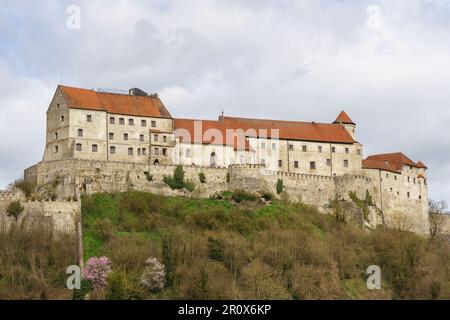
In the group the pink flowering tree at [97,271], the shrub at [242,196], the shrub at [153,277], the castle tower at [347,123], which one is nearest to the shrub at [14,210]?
the pink flowering tree at [97,271]

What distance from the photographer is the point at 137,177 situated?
3546 inches

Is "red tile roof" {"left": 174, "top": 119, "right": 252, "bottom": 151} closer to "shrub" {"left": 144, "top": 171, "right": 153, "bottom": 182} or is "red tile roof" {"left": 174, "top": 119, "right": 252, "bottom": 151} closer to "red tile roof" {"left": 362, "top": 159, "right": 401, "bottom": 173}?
"shrub" {"left": 144, "top": 171, "right": 153, "bottom": 182}

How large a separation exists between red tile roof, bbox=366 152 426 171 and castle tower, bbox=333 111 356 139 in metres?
3.55

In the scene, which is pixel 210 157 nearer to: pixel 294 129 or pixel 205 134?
pixel 205 134

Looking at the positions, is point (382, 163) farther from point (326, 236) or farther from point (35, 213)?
point (35, 213)

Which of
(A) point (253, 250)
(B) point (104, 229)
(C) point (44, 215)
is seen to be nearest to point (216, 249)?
(A) point (253, 250)

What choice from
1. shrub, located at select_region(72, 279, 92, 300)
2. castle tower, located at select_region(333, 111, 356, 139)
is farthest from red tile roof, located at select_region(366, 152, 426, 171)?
shrub, located at select_region(72, 279, 92, 300)

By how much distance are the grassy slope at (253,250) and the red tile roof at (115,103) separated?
31.3ft

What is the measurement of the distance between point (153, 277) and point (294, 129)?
104ft

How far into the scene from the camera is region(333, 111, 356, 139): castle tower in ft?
350

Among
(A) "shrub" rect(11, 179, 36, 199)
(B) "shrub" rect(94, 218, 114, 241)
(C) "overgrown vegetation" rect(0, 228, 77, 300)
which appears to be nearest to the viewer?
(C) "overgrown vegetation" rect(0, 228, 77, 300)

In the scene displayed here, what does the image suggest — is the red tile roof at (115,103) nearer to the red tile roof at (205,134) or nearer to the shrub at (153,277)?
the red tile roof at (205,134)

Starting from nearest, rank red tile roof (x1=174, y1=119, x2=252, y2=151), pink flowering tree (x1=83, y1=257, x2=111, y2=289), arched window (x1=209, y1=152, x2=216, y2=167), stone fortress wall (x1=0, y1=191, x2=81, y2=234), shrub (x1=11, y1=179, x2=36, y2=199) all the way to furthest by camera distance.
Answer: pink flowering tree (x1=83, y1=257, x2=111, y2=289)
stone fortress wall (x1=0, y1=191, x2=81, y2=234)
shrub (x1=11, y1=179, x2=36, y2=199)
arched window (x1=209, y1=152, x2=216, y2=167)
red tile roof (x1=174, y1=119, x2=252, y2=151)
